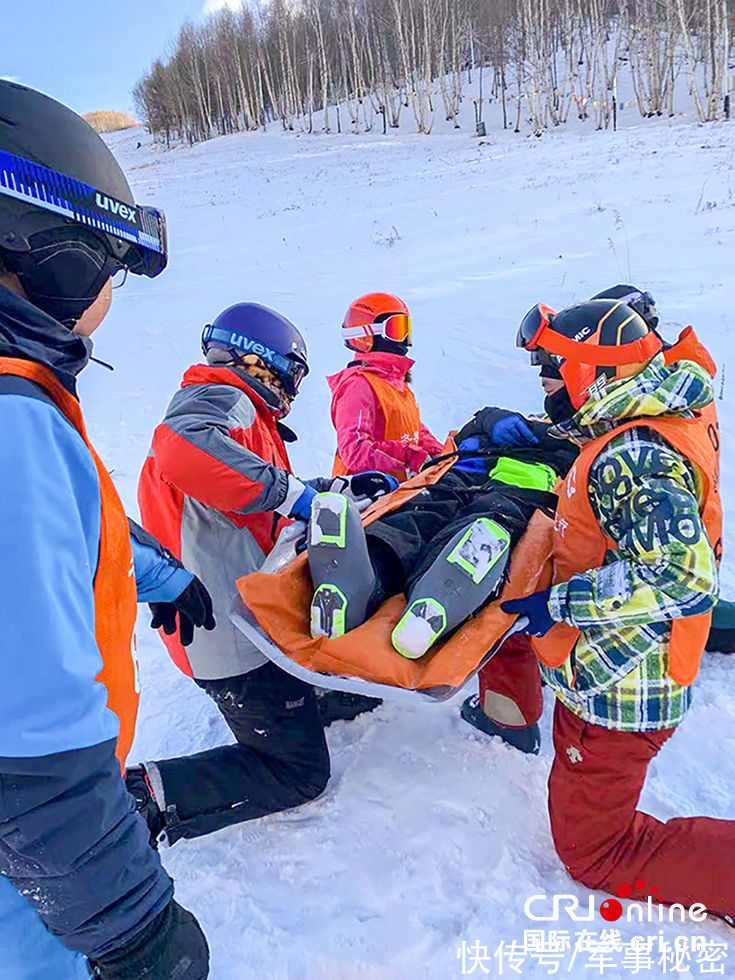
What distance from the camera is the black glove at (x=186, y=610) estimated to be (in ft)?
6.63

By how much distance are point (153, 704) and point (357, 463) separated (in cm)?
155

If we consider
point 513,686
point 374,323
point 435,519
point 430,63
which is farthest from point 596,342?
point 430,63

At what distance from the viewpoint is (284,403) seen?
110 inches

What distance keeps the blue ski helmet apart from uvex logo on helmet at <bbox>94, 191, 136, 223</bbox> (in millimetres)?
1268

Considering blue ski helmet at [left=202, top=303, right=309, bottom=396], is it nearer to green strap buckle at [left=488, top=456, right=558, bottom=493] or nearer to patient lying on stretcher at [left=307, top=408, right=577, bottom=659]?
patient lying on stretcher at [left=307, top=408, right=577, bottom=659]

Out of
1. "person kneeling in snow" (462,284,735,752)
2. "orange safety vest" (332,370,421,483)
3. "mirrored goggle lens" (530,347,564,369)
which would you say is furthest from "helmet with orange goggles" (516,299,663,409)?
"orange safety vest" (332,370,421,483)

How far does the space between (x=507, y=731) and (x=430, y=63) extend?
3615cm

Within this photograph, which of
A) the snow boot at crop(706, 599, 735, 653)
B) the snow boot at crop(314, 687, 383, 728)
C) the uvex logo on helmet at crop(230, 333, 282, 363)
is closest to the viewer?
the uvex logo on helmet at crop(230, 333, 282, 363)

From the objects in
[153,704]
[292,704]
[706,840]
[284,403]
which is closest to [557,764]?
[706,840]

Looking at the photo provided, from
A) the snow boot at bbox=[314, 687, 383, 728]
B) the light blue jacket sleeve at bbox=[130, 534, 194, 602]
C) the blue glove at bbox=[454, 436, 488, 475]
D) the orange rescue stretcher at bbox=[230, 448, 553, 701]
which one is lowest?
the snow boot at bbox=[314, 687, 383, 728]

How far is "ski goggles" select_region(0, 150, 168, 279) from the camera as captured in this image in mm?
1139

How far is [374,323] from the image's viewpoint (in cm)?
365

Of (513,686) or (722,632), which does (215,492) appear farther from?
(722,632)

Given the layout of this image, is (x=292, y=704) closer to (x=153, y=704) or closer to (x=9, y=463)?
(x=153, y=704)
